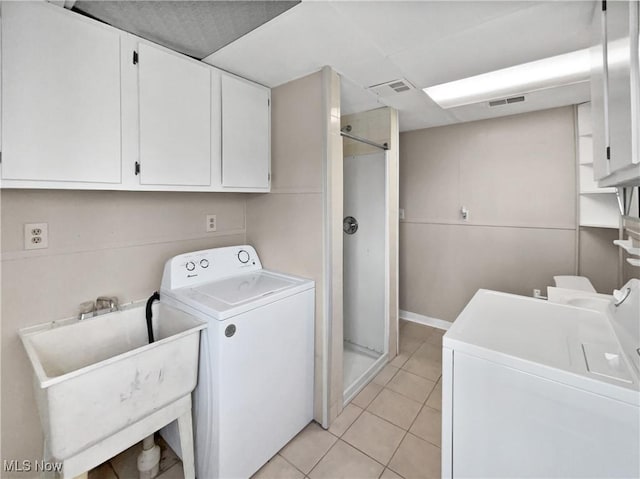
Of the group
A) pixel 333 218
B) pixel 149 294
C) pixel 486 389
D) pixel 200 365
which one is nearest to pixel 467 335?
pixel 486 389

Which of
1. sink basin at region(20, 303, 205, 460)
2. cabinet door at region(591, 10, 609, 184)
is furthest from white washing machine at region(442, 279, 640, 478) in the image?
sink basin at region(20, 303, 205, 460)

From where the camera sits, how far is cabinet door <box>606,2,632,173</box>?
766 mm

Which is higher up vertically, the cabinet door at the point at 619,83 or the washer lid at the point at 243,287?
the cabinet door at the point at 619,83

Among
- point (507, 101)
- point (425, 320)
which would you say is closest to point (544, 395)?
point (507, 101)

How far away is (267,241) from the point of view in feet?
7.07

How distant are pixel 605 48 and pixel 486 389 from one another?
1.26 metres

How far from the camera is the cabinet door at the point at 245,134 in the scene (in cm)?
180

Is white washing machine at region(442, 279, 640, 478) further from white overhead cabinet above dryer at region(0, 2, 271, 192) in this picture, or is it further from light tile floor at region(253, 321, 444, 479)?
white overhead cabinet above dryer at region(0, 2, 271, 192)

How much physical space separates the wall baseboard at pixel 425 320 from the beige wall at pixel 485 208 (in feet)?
0.18

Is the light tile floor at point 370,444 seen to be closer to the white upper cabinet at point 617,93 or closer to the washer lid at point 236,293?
the washer lid at point 236,293

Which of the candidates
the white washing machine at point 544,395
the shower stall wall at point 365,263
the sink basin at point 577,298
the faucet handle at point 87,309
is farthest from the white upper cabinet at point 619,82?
the faucet handle at point 87,309

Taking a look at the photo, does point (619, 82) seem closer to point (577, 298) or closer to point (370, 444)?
point (577, 298)

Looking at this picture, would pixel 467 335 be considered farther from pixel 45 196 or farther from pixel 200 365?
pixel 45 196

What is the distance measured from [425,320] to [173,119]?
3.12 m
